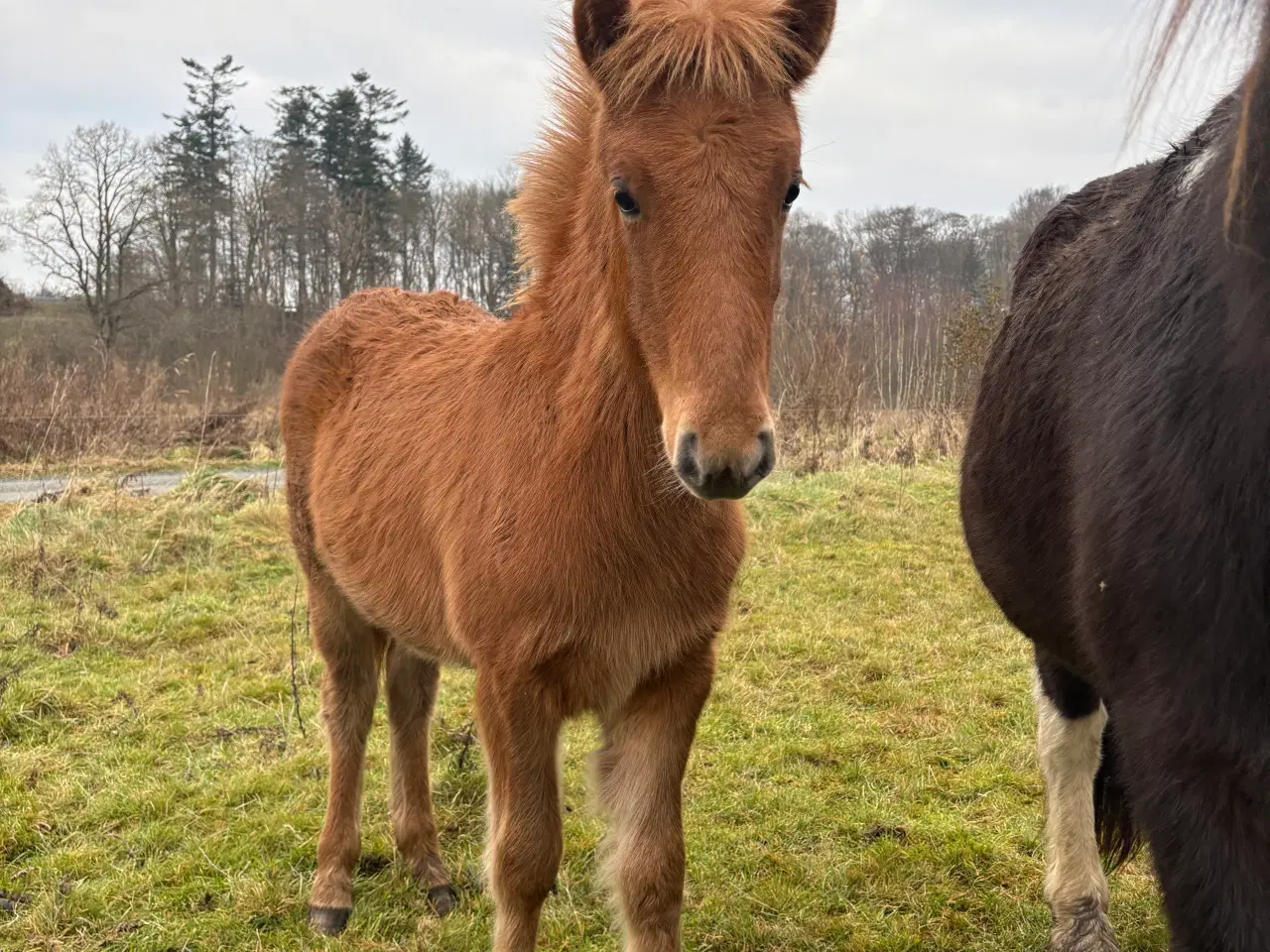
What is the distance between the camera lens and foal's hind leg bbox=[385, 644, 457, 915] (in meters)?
3.40

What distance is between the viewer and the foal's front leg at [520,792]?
2293 millimetres

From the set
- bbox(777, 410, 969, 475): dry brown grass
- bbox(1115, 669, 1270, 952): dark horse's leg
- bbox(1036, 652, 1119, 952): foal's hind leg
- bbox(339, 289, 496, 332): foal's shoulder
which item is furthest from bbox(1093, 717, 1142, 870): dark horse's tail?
bbox(777, 410, 969, 475): dry brown grass

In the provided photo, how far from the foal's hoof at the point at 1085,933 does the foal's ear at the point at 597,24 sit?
294 cm

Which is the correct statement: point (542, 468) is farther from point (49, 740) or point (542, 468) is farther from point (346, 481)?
point (49, 740)

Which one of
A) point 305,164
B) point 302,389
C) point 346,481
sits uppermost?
point 305,164

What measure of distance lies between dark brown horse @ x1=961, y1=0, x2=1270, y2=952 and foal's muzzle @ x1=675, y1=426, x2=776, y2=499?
2.05 feet

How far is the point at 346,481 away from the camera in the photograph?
3260 millimetres

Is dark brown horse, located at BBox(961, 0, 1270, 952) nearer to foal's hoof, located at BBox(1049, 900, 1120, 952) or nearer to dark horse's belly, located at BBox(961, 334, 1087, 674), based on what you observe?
dark horse's belly, located at BBox(961, 334, 1087, 674)

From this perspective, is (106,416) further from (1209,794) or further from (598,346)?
(1209,794)

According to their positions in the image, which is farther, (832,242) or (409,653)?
(832,242)

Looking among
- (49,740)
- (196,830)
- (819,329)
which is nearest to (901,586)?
(196,830)

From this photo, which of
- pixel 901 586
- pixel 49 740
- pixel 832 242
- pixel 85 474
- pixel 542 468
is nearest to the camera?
pixel 542 468

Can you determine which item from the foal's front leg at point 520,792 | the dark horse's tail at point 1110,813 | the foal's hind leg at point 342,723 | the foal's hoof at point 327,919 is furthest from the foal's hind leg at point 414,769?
the dark horse's tail at point 1110,813

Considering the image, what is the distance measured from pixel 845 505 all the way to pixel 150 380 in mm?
13053
